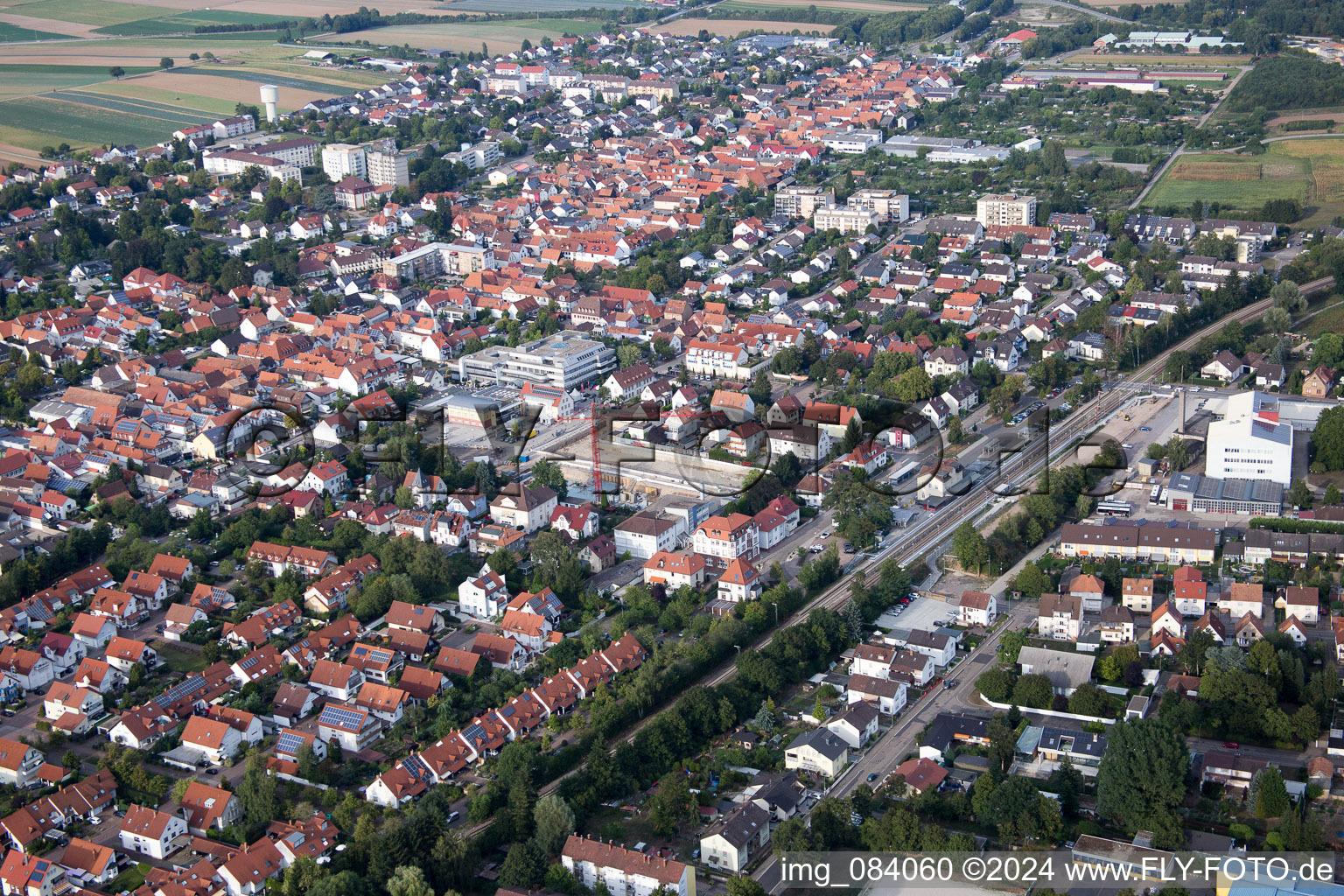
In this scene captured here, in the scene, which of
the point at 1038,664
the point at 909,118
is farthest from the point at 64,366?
the point at 909,118

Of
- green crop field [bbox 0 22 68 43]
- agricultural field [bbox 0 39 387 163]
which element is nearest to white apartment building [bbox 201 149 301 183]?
agricultural field [bbox 0 39 387 163]

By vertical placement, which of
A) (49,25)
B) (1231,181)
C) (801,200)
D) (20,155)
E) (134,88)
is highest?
(49,25)

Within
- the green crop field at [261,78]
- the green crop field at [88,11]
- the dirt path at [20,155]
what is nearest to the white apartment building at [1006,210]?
the dirt path at [20,155]

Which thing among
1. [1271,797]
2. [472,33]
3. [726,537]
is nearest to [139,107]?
[472,33]

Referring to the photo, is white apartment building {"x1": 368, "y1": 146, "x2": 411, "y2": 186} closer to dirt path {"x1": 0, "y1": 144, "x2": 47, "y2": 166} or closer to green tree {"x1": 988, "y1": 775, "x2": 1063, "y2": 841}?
dirt path {"x1": 0, "y1": 144, "x2": 47, "y2": 166}

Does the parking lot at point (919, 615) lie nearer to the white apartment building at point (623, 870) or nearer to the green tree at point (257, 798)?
the white apartment building at point (623, 870)

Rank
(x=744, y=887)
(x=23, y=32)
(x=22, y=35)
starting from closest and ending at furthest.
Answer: (x=744, y=887)
(x=22, y=35)
(x=23, y=32)

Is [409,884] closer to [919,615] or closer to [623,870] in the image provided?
[623,870]
